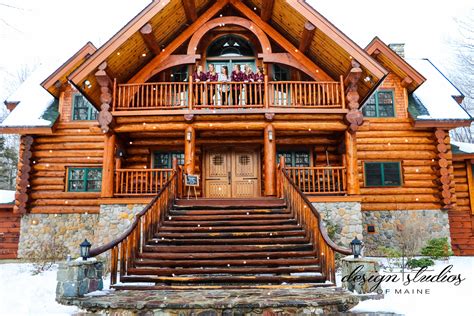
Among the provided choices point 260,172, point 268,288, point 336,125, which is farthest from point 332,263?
point 260,172

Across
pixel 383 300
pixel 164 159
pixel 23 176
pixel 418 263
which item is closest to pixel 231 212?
pixel 383 300

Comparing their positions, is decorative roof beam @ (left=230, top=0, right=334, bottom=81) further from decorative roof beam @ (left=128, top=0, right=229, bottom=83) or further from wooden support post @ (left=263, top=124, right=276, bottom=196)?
wooden support post @ (left=263, top=124, right=276, bottom=196)

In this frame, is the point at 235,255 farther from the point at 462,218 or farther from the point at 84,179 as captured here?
the point at 462,218

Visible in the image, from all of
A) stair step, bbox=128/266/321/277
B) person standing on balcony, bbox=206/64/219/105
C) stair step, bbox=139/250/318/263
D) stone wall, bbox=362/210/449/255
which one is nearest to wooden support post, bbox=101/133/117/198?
person standing on balcony, bbox=206/64/219/105

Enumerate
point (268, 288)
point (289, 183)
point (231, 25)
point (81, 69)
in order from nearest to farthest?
point (268, 288) → point (289, 183) → point (81, 69) → point (231, 25)

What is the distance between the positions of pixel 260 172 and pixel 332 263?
732cm

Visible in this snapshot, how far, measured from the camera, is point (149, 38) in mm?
13617

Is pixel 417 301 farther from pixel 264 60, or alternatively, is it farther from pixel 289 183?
pixel 264 60

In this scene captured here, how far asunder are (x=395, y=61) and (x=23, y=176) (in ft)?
49.8

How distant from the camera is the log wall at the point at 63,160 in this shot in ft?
52.2

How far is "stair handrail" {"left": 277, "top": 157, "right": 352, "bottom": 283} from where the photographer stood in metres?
8.40

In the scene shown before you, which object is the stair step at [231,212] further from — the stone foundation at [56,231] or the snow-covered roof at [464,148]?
the snow-covered roof at [464,148]

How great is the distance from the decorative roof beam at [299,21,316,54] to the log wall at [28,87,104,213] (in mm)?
8670

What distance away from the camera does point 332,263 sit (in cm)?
834
